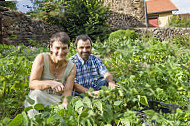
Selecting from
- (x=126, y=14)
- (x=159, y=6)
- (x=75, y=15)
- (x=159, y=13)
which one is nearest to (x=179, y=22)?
(x=126, y=14)

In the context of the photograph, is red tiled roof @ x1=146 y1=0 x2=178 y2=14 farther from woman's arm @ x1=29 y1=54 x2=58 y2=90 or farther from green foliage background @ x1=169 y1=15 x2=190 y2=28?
woman's arm @ x1=29 y1=54 x2=58 y2=90

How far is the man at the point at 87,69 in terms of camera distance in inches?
90.1

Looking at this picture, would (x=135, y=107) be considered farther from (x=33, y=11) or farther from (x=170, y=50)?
(x=33, y=11)

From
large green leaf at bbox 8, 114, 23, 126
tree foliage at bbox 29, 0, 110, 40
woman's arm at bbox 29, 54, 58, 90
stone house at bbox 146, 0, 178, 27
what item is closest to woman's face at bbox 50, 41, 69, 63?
woman's arm at bbox 29, 54, 58, 90

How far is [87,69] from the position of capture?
240 cm

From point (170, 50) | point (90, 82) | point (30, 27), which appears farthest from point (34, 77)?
point (30, 27)

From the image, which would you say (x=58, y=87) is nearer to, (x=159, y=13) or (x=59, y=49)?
(x=59, y=49)

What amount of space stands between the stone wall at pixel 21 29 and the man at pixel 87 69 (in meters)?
4.11

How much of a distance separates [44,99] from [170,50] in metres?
3.08

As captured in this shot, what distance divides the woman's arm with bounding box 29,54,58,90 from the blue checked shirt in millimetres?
710

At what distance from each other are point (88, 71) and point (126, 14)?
11875 millimetres

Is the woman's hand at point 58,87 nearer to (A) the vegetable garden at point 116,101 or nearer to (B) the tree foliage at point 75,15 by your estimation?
(A) the vegetable garden at point 116,101


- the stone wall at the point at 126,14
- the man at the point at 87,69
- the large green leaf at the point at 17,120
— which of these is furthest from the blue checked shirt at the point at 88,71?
the stone wall at the point at 126,14

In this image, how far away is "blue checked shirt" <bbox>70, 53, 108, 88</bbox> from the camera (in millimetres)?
2355
